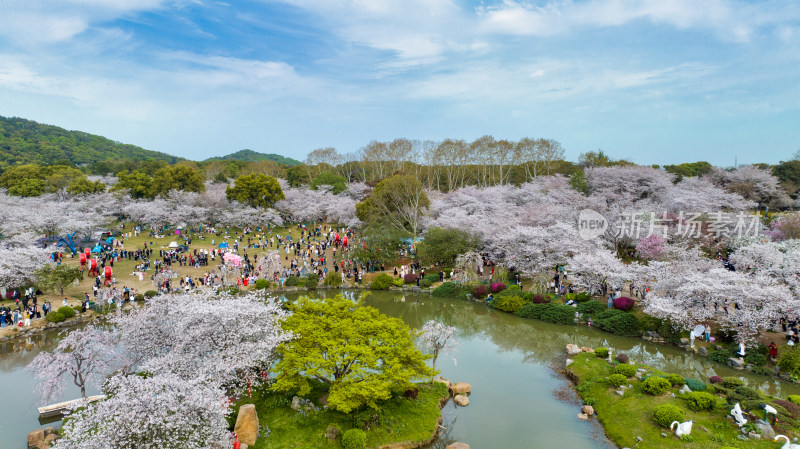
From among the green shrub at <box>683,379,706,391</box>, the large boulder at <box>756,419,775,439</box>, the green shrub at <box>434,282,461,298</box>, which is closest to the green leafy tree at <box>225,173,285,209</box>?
the green shrub at <box>434,282,461,298</box>

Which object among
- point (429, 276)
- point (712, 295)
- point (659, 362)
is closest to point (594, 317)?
point (659, 362)

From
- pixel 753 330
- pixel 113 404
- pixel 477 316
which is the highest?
pixel 113 404

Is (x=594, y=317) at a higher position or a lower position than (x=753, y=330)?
lower

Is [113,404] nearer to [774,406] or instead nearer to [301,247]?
[774,406]

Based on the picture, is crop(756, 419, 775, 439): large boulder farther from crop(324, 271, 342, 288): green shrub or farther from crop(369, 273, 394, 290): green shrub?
crop(324, 271, 342, 288): green shrub

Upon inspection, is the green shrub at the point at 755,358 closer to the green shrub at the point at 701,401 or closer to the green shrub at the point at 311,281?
the green shrub at the point at 701,401

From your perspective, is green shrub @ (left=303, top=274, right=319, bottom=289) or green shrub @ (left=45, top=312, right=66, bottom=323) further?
green shrub @ (left=303, top=274, right=319, bottom=289)
